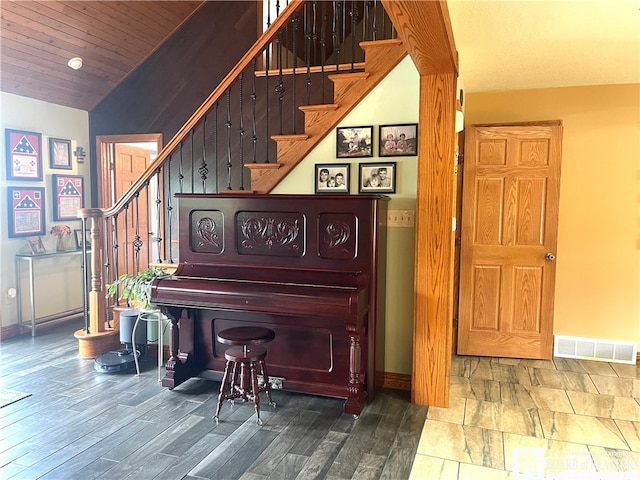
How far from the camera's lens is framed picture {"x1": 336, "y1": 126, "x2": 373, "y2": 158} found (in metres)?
3.37

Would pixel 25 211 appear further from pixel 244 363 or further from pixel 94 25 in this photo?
pixel 244 363

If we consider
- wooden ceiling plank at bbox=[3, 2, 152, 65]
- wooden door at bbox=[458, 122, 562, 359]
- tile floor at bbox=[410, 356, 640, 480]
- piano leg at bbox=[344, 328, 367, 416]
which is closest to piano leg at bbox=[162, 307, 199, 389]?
piano leg at bbox=[344, 328, 367, 416]

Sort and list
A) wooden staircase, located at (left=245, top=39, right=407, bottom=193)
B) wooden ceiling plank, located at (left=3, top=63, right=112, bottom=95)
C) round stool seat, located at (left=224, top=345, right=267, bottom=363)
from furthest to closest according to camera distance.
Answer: wooden ceiling plank, located at (left=3, top=63, right=112, bottom=95), wooden staircase, located at (left=245, top=39, right=407, bottom=193), round stool seat, located at (left=224, top=345, right=267, bottom=363)

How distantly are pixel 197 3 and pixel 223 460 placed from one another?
4.46m

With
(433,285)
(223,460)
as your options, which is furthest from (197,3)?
(223,460)

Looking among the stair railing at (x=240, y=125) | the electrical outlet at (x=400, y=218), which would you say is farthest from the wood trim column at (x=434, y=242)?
the stair railing at (x=240, y=125)

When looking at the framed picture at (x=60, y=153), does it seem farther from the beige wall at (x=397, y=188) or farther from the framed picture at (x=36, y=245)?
the beige wall at (x=397, y=188)

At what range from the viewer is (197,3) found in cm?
495

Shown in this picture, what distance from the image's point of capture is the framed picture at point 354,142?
3367 millimetres

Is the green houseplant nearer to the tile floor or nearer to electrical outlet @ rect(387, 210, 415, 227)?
electrical outlet @ rect(387, 210, 415, 227)

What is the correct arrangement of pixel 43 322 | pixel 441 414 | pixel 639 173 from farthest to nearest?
1. pixel 43 322
2. pixel 639 173
3. pixel 441 414

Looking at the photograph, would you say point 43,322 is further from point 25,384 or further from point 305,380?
point 305,380

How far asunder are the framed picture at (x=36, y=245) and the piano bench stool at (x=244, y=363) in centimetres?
293

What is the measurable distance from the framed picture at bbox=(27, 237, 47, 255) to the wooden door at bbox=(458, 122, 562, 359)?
4.16 meters
